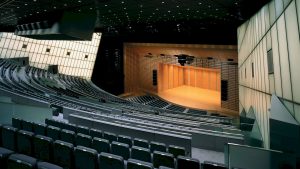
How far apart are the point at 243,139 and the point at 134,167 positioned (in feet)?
15.2

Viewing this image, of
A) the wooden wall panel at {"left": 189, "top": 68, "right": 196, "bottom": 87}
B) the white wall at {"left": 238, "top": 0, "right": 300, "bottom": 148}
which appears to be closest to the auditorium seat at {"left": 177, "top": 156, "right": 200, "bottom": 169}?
the white wall at {"left": 238, "top": 0, "right": 300, "bottom": 148}

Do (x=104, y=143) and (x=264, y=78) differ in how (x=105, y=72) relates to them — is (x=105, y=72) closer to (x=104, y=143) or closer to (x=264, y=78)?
(x=264, y=78)

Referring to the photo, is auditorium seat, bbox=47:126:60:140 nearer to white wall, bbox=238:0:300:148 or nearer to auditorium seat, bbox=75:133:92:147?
auditorium seat, bbox=75:133:92:147

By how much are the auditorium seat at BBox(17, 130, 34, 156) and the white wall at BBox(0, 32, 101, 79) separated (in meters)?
27.0

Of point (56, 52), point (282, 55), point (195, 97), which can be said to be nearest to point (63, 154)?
point (282, 55)

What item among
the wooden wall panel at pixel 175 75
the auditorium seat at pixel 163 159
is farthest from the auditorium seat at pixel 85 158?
the wooden wall panel at pixel 175 75

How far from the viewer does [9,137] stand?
534 cm

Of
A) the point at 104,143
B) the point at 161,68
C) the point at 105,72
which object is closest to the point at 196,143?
the point at 104,143

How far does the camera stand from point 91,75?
3519 centimetres

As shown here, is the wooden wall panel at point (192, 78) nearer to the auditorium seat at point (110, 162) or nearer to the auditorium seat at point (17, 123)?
the auditorium seat at point (17, 123)

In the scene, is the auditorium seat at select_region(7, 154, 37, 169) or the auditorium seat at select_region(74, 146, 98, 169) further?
the auditorium seat at select_region(74, 146, 98, 169)

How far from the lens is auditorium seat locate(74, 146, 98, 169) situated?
4.41 meters

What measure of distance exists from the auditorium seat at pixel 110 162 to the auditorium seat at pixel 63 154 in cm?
61

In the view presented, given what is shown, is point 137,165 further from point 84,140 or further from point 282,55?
point 282,55
